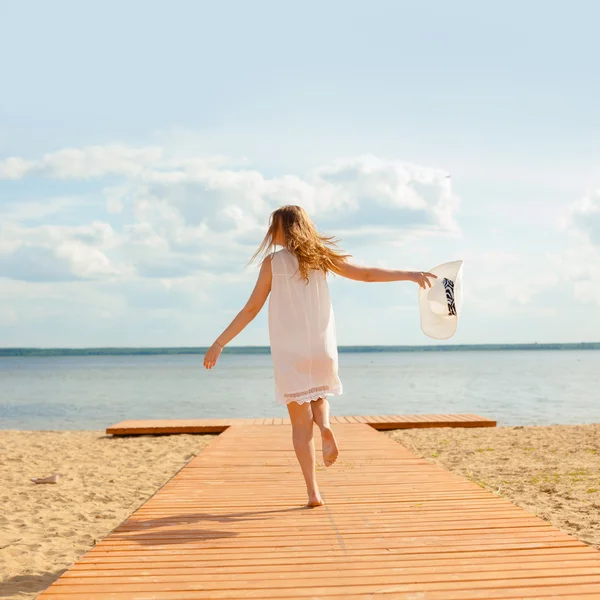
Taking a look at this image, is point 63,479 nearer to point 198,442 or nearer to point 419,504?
point 198,442

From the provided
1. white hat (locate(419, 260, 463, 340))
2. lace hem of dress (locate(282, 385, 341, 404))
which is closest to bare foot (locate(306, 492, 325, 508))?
lace hem of dress (locate(282, 385, 341, 404))

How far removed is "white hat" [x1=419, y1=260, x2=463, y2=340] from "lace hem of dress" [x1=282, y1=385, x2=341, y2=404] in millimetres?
839

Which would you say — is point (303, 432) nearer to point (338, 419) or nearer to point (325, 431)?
point (325, 431)

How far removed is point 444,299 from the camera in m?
4.50

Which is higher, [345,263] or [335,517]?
[345,263]

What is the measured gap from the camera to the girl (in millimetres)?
4184

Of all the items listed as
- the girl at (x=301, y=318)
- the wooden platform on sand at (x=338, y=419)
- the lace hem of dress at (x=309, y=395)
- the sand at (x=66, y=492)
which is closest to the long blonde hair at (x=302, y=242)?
the girl at (x=301, y=318)

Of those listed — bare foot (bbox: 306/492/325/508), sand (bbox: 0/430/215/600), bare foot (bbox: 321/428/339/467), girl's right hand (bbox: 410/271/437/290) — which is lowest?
sand (bbox: 0/430/215/600)

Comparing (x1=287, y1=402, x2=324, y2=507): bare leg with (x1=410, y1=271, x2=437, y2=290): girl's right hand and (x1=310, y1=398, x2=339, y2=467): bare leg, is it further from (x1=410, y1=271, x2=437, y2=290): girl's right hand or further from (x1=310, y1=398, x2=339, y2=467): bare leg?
(x1=410, y1=271, x2=437, y2=290): girl's right hand

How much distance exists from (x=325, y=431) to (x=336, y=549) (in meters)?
0.86

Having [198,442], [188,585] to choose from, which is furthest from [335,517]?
[198,442]

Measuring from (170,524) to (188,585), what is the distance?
3.83 feet

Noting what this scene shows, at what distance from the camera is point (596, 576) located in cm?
290

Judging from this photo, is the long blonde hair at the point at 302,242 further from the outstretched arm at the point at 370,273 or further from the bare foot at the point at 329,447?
the bare foot at the point at 329,447
